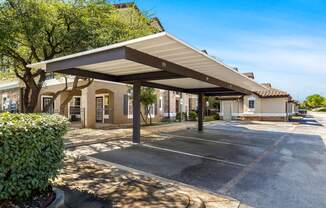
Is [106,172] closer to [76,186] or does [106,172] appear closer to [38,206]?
[76,186]

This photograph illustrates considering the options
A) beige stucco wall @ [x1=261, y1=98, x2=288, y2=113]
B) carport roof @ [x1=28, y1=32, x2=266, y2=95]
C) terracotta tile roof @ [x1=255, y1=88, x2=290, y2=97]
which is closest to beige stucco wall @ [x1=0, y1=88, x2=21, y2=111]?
carport roof @ [x1=28, y1=32, x2=266, y2=95]

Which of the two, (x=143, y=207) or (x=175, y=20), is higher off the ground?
(x=175, y=20)

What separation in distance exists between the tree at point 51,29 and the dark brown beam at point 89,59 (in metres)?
1.58

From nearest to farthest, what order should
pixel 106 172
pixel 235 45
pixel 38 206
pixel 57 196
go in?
pixel 38 206
pixel 57 196
pixel 106 172
pixel 235 45

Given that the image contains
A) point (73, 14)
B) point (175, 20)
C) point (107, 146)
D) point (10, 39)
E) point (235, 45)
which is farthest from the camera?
point (235, 45)

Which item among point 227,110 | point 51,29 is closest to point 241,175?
point 51,29

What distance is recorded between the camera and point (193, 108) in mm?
33469

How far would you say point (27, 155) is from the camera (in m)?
3.18

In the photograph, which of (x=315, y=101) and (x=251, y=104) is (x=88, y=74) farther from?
(x=315, y=101)

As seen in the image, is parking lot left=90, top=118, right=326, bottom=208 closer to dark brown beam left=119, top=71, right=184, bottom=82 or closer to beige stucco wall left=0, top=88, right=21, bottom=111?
dark brown beam left=119, top=71, right=184, bottom=82

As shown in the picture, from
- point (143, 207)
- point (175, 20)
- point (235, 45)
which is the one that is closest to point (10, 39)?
point (143, 207)

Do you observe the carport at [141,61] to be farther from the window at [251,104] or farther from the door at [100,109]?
the window at [251,104]

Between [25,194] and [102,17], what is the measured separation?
766 centimetres

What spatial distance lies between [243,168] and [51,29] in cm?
780
